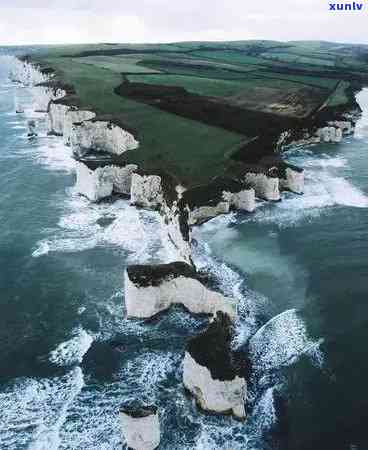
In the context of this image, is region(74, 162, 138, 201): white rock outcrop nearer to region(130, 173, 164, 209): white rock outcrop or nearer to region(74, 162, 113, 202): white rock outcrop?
region(74, 162, 113, 202): white rock outcrop

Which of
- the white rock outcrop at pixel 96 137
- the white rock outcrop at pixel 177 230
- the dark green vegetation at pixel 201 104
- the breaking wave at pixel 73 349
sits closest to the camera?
the breaking wave at pixel 73 349

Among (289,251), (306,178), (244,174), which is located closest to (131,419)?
(289,251)

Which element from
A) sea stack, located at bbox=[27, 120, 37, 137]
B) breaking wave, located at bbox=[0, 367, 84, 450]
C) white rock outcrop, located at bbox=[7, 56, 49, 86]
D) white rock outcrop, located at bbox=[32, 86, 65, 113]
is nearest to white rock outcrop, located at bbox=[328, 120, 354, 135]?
white rock outcrop, located at bbox=[32, 86, 65, 113]

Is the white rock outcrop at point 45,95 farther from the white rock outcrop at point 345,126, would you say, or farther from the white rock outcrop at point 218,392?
the white rock outcrop at point 218,392

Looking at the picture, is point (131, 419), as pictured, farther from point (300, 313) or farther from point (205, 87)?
point (205, 87)

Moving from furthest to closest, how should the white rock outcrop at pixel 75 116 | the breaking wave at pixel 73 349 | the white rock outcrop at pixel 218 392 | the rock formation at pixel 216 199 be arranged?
the white rock outcrop at pixel 75 116 → the rock formation at pixel 216 199 → the breaking wave at pixel 73 349 → the white rock outcrop at pixel 218 392

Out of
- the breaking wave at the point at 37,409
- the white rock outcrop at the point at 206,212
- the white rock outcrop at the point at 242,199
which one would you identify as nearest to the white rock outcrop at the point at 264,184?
the white rock outcrop at the point at 242,199

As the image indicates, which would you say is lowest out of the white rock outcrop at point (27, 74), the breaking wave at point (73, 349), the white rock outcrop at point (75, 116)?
the breaking wave at point (73, 349)
